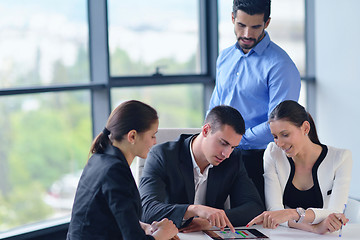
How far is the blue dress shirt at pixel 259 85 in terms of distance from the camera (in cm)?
265

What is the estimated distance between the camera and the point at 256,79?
108 inches

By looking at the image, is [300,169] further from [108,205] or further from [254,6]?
[108,205]

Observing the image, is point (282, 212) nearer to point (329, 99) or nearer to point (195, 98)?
point (195, 98)

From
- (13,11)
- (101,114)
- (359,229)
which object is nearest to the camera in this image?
(359,229)

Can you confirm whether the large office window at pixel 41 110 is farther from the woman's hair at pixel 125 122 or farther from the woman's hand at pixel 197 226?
the woman's hand at pixel 197 226

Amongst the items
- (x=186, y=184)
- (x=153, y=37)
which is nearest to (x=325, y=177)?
(x=186, y=184)

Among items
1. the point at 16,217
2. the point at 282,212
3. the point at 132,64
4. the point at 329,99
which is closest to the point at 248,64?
the point at 282,212

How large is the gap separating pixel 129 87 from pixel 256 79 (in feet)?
4.69

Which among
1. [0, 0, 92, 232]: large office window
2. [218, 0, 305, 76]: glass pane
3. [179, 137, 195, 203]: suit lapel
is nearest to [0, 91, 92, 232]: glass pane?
[0, 0, 92, 232]: large office window

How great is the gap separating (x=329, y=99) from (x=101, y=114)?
7.51 feet

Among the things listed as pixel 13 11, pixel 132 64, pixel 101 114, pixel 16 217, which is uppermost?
pixel 13 11

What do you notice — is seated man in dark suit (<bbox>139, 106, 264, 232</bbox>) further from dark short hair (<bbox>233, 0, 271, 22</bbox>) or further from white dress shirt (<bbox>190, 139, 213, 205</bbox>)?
dark short hair (<bbox>233, 0, 271, 22</bbox>)

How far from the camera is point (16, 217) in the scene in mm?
3359

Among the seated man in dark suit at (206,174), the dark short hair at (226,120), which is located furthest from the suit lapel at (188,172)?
the dark short hair at (226,120)
